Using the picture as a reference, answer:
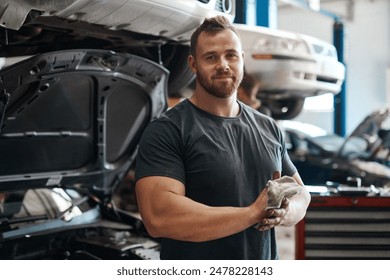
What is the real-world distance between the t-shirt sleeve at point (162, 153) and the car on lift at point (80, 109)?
1.30 ft

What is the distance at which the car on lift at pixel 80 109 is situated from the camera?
1.49 metres

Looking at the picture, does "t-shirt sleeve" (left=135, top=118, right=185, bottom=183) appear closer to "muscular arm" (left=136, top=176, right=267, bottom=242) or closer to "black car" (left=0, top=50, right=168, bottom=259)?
"muscular arm" (left=136, top=176, right=267, bottom=242)

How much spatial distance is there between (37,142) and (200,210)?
0.80 meters

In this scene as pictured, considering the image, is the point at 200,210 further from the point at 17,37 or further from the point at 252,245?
the point at 17,37

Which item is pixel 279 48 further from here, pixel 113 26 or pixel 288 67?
pixel 113 26

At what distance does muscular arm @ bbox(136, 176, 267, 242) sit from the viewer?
1.15 m

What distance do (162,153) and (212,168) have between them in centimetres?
11

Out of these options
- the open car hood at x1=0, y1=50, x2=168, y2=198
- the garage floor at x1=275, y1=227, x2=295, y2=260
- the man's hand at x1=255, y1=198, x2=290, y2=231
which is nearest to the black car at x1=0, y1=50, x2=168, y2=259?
the open car hood at x1=0, y1=50, x2=168, y2=198

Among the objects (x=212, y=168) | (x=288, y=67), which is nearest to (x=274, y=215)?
(x=212, y=168)

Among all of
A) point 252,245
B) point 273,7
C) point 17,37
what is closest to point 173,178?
point 252,245

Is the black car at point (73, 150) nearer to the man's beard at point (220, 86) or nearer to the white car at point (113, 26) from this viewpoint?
the white car at point (113, 26)

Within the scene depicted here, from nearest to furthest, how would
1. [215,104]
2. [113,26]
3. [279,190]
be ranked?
[279,190], [215,104], [113,26]

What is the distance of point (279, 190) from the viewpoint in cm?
112

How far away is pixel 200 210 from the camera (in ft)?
3.76
